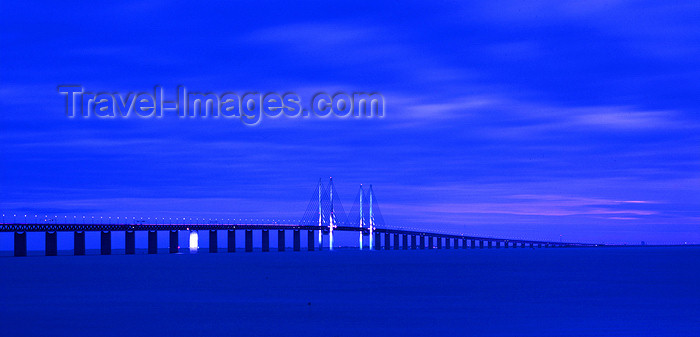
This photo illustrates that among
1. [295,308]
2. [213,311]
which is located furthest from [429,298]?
[213,311]

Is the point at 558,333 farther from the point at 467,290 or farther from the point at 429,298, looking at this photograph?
the point at 467,290

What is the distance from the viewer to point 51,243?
126 metres

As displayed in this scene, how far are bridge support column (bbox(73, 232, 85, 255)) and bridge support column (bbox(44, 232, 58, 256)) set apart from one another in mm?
2855

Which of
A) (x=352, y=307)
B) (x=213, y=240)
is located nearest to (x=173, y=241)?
(x=213, y=240)

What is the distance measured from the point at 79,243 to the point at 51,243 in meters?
3.94

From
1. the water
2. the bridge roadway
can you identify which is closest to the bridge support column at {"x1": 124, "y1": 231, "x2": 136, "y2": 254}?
the bridge roadway

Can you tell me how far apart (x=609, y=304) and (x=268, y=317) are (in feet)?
41.3

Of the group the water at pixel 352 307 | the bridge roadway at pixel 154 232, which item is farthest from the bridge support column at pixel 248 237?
the water at pixel 352 307

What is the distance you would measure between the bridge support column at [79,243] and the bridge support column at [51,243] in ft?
9.37

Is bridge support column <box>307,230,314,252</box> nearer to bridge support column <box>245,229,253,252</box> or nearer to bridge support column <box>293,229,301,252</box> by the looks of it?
bridge support column <box>293,229,301,252</box>

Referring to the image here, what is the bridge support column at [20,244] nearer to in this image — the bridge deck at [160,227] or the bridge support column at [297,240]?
the bridge deck at [160,227]

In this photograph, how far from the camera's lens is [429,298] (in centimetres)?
4062

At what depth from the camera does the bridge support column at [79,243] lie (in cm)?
12925

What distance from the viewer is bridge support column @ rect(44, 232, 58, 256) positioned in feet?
411
